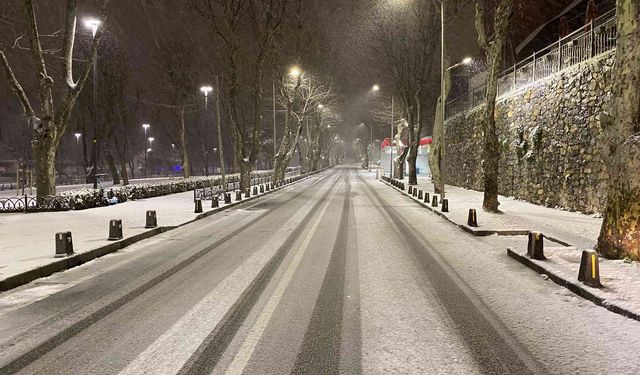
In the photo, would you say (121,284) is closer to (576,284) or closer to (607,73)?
(576,284)

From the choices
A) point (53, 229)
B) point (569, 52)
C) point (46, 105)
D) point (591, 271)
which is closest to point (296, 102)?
point (46, 105)

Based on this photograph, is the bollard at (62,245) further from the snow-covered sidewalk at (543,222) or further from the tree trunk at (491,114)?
the tree trunk at (491,114)

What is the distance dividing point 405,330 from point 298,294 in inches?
79.0

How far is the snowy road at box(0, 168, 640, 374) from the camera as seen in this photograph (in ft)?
14.6

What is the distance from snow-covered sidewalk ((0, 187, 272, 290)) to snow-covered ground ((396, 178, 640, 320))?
30.3 feet

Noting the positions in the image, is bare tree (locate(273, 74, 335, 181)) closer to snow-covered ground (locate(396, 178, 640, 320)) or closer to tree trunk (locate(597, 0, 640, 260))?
snow-covered ground (locate(396, 178, 640, 320))

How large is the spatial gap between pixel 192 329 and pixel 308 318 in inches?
55.0

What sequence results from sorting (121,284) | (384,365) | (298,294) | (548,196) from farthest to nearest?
(548,196), (121,284), (298,294), (384,365)

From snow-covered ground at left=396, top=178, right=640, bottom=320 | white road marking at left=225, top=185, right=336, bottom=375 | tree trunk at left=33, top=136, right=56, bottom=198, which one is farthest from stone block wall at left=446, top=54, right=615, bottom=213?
tree trunk at left=33, top=136, right=56, bottom=198

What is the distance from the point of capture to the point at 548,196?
1877 centimetres

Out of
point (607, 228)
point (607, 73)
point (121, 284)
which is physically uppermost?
point (607, 73)

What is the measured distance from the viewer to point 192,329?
211 inches

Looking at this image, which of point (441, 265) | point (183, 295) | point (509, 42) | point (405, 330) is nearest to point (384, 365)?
point (405, 330)

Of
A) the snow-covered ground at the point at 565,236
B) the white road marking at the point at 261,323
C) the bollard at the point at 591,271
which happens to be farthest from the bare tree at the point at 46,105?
the bollard at the point at 591,271
